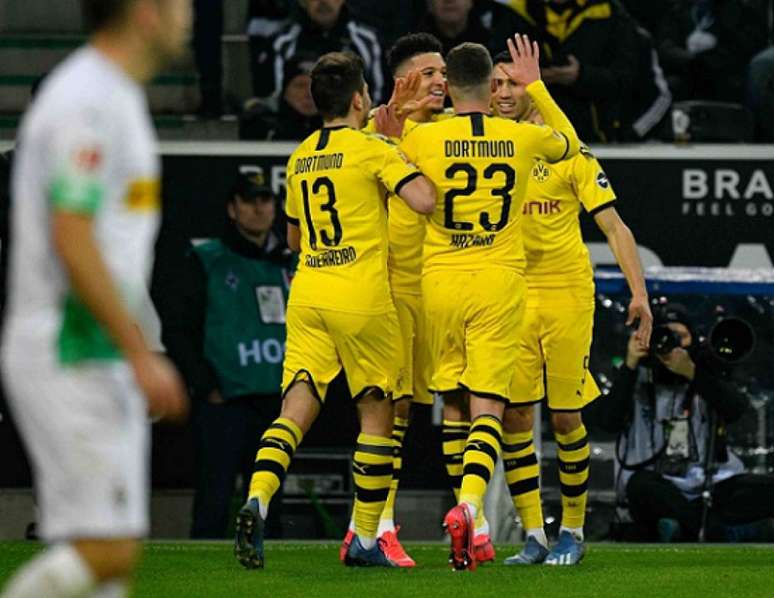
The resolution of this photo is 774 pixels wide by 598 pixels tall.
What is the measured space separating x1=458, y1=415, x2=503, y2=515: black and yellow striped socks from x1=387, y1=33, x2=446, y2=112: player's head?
1507mm

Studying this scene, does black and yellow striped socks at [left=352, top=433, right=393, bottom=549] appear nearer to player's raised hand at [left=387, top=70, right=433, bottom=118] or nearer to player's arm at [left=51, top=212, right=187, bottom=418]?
player's raised hand at [left=387, top=70, right=433, bottom=118]

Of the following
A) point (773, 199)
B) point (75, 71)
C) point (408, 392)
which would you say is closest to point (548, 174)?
point (408, 392)

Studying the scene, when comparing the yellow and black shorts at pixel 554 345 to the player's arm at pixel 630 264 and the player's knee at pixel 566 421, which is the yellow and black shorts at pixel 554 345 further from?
the player's arm at pixel 630 264

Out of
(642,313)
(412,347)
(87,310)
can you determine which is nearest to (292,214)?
(412,347)

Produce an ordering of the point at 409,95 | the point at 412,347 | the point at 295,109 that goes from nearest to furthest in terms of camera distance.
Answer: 1. the point at 409,95
2. the point at 412,347
3. the point at 295,109

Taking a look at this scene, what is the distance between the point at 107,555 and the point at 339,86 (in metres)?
4.46

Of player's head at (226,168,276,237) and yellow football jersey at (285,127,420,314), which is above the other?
yellow football jersey at (285,127,420,314)

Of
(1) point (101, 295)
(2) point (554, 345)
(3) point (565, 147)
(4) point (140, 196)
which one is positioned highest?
(4) point (140, 196)

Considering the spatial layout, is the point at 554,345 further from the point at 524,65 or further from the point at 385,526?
the point at 524,65

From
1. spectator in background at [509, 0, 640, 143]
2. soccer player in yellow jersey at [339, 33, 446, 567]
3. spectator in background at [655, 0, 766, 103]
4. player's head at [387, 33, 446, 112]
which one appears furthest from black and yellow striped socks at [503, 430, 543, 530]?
spectator in background at [655, 0, 766, 103]

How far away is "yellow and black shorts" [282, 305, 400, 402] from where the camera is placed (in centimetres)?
859

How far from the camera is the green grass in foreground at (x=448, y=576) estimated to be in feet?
26.1

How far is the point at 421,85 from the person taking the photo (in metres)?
8.96

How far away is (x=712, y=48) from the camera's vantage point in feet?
45.4
